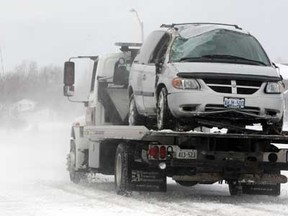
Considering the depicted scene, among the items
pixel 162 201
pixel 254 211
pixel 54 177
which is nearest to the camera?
pixel 254 211

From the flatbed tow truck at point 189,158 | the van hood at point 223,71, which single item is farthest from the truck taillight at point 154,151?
the van hood at point 223,71

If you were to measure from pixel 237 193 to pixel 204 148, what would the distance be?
2.09 metres

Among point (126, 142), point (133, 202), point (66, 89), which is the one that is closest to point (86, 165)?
point (66, 89)

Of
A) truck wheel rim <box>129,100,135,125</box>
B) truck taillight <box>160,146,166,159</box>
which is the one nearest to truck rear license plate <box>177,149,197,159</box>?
truck taillight <box>160,146,166,159</box>

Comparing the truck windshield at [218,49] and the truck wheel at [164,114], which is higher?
the truck windshield at [218,49]

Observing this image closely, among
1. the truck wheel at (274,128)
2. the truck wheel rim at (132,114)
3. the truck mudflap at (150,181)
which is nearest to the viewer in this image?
the truck wheel at (274,128)

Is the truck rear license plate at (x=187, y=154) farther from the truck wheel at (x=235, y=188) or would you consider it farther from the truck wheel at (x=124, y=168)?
the truck wheel at (x=235, y=188)

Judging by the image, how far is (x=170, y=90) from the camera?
1028cm

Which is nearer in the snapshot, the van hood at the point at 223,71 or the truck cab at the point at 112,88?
the van hood at the point at 223,71

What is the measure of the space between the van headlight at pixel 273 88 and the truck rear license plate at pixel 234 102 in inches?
19.8

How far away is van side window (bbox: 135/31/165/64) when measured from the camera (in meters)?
11.7

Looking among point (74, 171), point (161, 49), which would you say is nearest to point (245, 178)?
point (161, 49)

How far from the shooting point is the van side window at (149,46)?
11.7 metres

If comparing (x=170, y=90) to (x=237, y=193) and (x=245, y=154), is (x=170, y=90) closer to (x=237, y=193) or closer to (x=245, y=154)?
(x=245, y=154)
